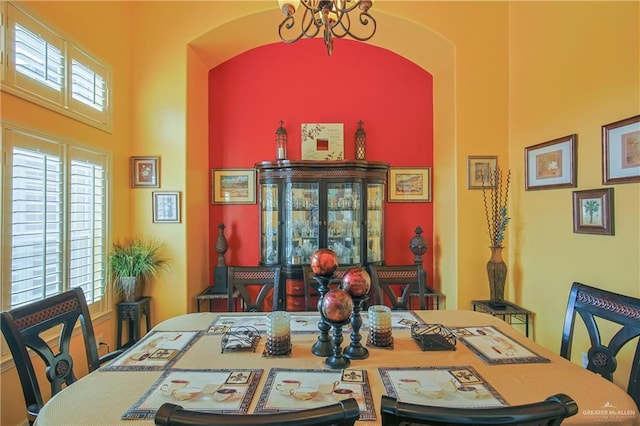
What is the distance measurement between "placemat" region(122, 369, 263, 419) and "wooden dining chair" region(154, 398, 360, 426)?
1.29 feet

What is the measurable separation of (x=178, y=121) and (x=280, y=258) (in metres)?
1.65

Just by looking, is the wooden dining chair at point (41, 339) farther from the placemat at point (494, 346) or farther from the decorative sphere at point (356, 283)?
the placemat at point (494, 346)

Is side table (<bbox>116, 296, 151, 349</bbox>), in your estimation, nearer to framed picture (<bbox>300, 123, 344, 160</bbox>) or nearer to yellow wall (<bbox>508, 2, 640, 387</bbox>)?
framed picture (<bbox>300, 123, 344, 160</bbox>)

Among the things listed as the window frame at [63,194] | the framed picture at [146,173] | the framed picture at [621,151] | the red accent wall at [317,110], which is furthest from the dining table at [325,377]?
the red accent wall at [317,110]

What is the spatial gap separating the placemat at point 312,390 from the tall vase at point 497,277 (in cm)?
211

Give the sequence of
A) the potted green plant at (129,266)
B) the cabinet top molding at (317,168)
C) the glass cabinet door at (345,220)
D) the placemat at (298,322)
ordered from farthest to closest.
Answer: the glass cabinet door at (345,220), the cabinet top molding at (317,168), the potted green plant at (129,266), the placemat at (298,322)

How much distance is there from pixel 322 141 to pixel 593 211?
2461mm

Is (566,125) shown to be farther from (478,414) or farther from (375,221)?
(478,414)

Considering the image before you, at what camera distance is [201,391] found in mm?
1153

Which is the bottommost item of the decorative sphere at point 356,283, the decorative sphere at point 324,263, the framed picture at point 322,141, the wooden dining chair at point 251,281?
the wooden dining chair at point 251,281

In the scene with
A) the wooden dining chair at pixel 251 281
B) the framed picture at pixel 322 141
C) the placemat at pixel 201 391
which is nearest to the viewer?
the placemat at pixel 201 391

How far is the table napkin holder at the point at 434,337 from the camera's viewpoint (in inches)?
59.0

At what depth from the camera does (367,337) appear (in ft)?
5.40

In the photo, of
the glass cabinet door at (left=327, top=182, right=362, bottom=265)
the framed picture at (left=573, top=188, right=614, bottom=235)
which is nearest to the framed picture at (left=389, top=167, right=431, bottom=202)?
the glass cabinet door at (left=327, top=182, right=362, bottom=265)
